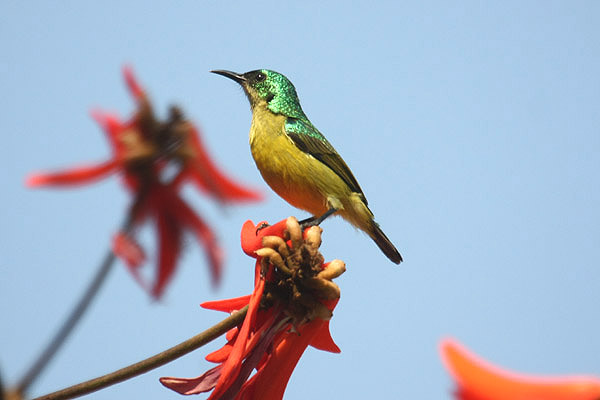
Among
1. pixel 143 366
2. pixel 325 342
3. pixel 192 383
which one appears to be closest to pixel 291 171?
pixel 325 342

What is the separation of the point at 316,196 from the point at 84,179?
4.09 metres

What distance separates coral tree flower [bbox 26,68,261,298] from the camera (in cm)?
81

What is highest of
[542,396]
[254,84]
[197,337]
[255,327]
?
[254,84]

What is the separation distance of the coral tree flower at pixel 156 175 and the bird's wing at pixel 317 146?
13.8 ft

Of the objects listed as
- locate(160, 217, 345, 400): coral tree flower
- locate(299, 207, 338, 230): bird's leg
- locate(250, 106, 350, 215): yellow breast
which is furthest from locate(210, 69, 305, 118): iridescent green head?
locate(160, 217, 345, 400): coral tree flower

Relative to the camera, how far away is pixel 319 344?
8.93 ft

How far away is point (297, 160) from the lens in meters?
4.89

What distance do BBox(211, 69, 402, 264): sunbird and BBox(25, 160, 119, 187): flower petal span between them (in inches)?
155

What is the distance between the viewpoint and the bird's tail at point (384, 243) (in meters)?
5.51

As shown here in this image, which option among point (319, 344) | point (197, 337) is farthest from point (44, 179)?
point (319, 344)

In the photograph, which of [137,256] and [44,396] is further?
[44,396]

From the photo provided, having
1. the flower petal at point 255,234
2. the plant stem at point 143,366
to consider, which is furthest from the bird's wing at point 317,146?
the plant stem at point 143,366

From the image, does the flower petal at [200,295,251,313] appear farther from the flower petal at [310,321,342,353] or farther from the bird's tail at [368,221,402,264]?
the bird's tail at [368,221,402,264]

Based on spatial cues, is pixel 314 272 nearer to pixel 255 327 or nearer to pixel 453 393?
pixel 255 327
